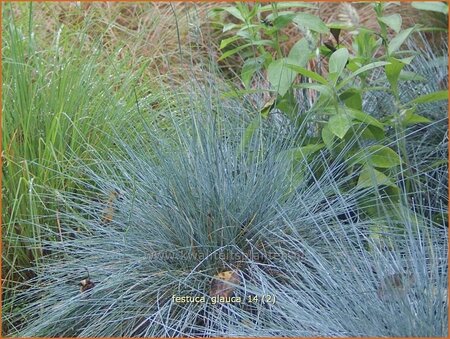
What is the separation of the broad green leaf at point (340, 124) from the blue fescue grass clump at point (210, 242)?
12 cm

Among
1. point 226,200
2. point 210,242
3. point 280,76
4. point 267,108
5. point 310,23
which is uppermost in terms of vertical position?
point 310,23

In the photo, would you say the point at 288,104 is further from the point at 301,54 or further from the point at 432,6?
the point at 432,6

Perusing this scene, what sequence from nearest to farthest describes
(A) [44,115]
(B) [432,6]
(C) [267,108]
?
1. (C) [267,108]
2. (A) [44,115]
3. (B) [432,6]

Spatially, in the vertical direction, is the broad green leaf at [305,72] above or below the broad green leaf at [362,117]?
above

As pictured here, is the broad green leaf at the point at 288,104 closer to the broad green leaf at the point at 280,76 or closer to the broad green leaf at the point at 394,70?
the broad green leaf at the point at 280,76

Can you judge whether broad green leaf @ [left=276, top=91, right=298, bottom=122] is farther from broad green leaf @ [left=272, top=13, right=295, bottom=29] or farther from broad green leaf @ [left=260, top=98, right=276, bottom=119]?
broad green leaf @ [left=272, top=13, right=295, bottom=29]

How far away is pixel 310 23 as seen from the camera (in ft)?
10.7

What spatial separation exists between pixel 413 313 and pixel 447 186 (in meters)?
1.07

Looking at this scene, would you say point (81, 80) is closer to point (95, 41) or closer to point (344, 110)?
point (95, 41)

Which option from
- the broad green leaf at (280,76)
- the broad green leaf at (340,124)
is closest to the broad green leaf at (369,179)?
the broad green leaf at (340,124)

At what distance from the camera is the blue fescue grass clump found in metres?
2.56

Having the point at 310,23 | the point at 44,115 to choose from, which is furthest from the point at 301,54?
the point at 44,115

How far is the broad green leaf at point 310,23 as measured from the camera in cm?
324

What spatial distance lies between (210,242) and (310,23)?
109 cm
